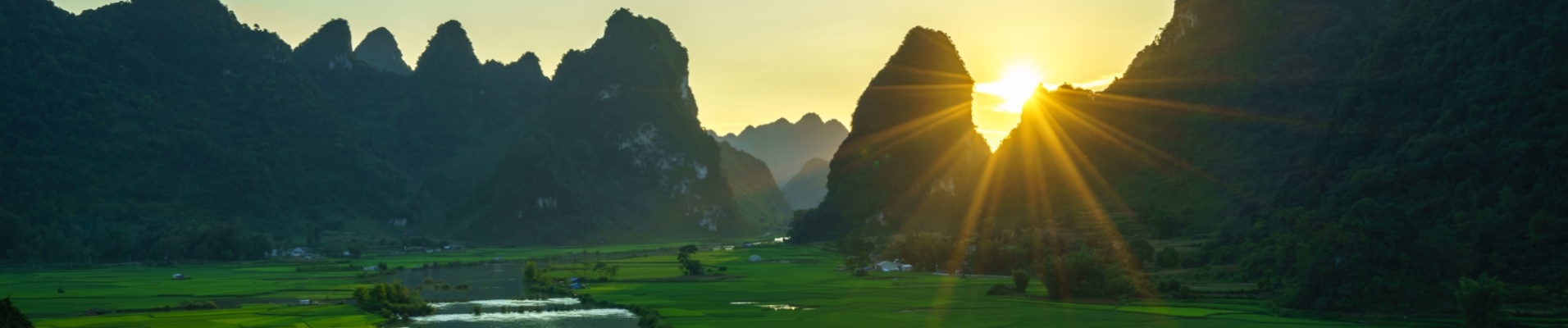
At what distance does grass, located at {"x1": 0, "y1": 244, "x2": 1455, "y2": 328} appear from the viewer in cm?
3603

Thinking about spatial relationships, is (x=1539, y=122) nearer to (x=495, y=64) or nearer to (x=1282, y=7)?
(x=1282, y=7)

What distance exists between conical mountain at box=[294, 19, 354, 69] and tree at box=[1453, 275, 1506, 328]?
14654cm

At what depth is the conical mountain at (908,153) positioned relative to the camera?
103125 mm

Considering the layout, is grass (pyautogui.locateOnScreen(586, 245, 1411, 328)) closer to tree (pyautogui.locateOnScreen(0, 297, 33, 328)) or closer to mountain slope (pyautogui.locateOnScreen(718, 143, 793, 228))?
tree (pyautogui.locateOnScreen(0, 297, 33, 328))

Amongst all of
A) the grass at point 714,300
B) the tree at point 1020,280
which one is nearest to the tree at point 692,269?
the grass at point 714,300

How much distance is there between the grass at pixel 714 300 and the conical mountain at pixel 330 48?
8869 cm

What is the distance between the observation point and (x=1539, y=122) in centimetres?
4141

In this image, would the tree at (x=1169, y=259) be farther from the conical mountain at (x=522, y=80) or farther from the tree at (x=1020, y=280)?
the conical mountain at (x=522, y=80)

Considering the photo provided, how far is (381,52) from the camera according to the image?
196 m

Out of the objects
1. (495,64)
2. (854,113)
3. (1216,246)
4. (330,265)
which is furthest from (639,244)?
(1216,246)

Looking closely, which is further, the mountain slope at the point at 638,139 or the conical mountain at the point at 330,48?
the conical mountain at the point at 330,48

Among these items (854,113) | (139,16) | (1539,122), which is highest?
(139,16)

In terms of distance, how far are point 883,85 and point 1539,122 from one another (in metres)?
74.0

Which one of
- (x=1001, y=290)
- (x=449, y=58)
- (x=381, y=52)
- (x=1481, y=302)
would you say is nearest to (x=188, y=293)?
(x=1001, y=290)
